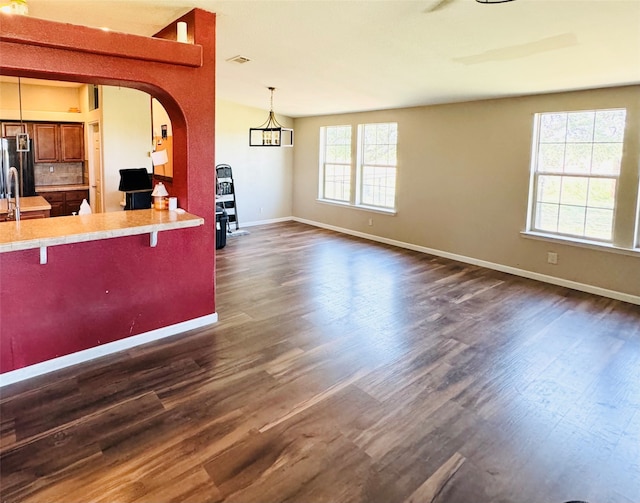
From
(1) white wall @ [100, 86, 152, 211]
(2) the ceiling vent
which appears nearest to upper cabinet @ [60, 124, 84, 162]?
(1) white wall @ [100, 86, 152, 211]

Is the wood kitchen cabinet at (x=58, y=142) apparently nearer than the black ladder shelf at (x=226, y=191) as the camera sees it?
Yes

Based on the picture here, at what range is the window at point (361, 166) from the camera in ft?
24.3

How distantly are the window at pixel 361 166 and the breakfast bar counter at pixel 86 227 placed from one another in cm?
460

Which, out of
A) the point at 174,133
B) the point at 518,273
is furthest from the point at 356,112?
the point at 174,133

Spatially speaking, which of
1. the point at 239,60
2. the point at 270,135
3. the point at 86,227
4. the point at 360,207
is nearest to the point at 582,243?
the point at 360,207

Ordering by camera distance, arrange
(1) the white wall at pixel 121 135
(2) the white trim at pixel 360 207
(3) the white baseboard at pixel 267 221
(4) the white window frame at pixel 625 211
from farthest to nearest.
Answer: (3) the white baseboard at pixel 267 221
(2) the white trim at pixel 360 207
(1) the white wall at pixel 121 135
(4) the white window frame at pixel 625 211

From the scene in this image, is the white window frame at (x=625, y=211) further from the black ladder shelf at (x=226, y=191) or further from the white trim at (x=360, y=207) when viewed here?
the black ladder shelf at (x=226, y=191)

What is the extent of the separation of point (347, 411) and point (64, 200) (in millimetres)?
6912

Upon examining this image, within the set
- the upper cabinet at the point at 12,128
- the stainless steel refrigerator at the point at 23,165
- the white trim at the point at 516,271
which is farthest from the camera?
the upper cabinet at the point at 12,128

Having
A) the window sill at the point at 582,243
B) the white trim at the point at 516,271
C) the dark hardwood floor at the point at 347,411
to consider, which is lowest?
the dark hardwood floor at the point at 347,411

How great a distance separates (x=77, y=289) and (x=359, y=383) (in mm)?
2075

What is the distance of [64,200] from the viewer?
751 centimetres

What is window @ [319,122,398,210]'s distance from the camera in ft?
24.3

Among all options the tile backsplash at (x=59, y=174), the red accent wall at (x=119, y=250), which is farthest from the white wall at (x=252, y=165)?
the red accent wall at (x=119, y=250)
